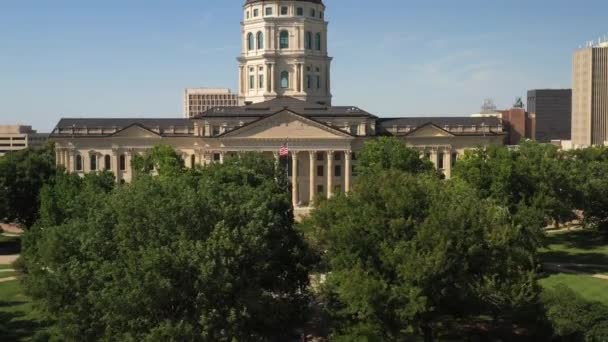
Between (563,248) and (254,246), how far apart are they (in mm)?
42420

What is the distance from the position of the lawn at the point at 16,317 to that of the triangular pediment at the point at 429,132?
192ft

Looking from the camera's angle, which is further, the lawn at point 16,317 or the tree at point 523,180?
the tree at point 523,180

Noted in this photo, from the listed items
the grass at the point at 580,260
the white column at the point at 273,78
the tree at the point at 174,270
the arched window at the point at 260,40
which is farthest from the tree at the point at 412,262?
the arched window at the point at 260,40

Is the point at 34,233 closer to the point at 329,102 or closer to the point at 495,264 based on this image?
the point at 495,264

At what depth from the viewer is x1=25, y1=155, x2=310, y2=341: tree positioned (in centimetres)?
2922

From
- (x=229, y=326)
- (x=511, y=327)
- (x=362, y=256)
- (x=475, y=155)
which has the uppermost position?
(x=475, y=155)

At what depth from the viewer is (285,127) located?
A: 8625 centimetres

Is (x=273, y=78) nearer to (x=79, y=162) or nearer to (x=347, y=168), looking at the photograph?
(x=347, y=168)

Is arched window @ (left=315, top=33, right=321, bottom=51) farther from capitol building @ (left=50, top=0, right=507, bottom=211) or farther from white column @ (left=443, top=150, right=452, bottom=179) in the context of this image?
white column @ (left=443, top=150, right=452, bottom=179)

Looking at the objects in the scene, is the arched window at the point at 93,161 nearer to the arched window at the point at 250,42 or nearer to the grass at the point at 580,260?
the arched window at the point at 250,42

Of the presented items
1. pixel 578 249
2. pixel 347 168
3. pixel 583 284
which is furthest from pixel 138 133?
pixel 583 284

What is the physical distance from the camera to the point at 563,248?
6378 cm

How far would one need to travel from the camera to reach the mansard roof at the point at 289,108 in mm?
89312

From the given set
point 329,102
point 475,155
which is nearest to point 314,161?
→ point 329,102
